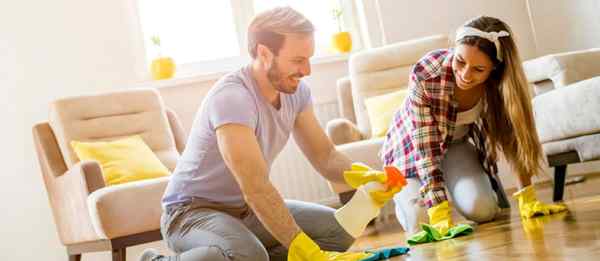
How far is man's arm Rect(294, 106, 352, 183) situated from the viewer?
7.39 ft

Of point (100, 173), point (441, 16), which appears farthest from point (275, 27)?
point (441, 16)

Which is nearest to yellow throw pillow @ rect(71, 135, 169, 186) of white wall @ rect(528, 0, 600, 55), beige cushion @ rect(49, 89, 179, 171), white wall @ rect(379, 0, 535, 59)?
beige cushion @ rect(49, 89, 179, 171)

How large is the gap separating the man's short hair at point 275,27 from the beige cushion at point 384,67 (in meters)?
2.20

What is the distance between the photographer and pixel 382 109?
4008 millimetres

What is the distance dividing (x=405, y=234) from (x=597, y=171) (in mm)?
1840

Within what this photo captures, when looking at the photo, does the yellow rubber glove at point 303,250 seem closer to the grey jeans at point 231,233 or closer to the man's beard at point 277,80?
the grey jeans at point 231,233

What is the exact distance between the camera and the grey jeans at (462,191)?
2.76 m

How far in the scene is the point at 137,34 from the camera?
175 inches

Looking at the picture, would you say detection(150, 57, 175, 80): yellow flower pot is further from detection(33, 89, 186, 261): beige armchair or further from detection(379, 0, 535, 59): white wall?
detection(379, 0, 535, 59): white wall

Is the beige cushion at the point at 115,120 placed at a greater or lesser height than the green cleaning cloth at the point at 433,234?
greater

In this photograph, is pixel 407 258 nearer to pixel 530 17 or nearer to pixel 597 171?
pixel 597 171

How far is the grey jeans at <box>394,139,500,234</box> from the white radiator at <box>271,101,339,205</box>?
1.53 meters

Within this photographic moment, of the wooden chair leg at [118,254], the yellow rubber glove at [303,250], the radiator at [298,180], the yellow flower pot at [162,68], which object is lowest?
the radiator at [298,180]

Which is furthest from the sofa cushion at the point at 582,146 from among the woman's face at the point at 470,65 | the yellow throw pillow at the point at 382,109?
the yellow throw pillow at the point at 382,109
